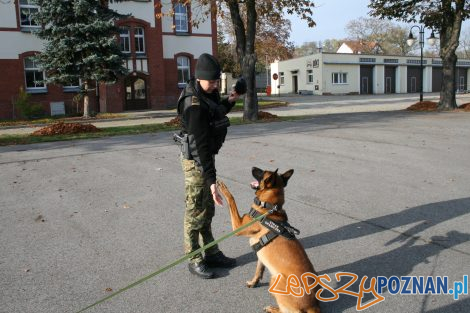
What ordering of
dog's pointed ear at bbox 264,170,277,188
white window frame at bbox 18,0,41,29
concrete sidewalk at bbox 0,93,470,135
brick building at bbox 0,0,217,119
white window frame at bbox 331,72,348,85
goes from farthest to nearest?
white window frame at bbox 331,72,348,85 < white window frame at bbox 18,0,41,29 < brick building at bbox 0,0,217,119 < concrete sidewalk at bbox 0,93,470,135 < dog's pointed ear at bbox 264,170,277,188

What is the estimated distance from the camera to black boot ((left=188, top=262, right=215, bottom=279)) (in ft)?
13.1

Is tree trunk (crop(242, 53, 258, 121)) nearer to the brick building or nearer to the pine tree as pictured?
the brick building

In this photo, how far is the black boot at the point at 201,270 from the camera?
3979 mm

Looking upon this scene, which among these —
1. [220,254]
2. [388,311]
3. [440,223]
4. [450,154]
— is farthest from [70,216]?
Answer: [450,154]

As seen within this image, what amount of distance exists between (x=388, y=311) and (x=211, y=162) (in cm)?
187

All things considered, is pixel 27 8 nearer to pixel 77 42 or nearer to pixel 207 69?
pixel 77 42

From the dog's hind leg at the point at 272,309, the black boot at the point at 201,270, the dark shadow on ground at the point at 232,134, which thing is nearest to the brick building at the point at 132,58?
the dark shadow on ground at the point at 232,134

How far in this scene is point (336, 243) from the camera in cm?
469

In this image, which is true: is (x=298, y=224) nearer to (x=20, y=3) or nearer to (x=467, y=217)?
(x=467, y=217)

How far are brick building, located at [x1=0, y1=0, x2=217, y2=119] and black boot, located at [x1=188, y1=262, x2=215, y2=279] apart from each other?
22.7m

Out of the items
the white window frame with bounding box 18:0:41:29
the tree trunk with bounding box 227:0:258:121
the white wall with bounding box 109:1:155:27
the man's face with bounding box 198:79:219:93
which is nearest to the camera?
the man's face with bounding box 198:79:219:93

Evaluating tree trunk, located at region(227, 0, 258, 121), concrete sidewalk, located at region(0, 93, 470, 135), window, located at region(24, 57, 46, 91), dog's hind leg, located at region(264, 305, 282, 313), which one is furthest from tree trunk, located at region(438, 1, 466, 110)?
window, located at region(24, 57, 46, 91)

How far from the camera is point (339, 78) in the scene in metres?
57.2

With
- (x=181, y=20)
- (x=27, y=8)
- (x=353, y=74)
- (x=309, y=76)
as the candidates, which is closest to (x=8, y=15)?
(x=27, y=8)
